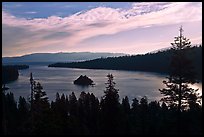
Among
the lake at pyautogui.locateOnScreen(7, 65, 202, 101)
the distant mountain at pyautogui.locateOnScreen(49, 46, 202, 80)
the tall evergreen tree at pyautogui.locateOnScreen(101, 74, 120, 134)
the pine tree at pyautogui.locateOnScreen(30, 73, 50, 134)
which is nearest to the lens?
the pine tree at pyautogui.locateOnScreen(30, 73, 50, 134)

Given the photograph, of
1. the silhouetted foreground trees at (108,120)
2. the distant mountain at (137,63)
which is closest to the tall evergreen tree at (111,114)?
the silhouetted foreground trees at (108,120)

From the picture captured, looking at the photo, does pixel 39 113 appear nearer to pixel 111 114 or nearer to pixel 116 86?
pixel 111 114

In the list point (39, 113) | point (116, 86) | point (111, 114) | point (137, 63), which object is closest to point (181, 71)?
point (111, 114)

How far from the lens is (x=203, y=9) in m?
2.60

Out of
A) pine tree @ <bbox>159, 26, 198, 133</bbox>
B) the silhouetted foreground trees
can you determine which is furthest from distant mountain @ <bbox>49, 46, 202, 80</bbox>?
pine tree @ <bbox>159, 26, 198, 133</bbox>

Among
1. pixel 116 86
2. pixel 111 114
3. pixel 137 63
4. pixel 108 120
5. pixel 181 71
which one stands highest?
pixel 137 63

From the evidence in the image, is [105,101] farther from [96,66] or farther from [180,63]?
[96,66]

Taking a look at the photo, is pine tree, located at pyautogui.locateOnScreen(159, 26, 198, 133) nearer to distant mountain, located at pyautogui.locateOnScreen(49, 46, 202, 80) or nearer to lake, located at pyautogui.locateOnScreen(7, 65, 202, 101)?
lake, located at pyautogui.locateOnScreen(7, 65, 202, 101)

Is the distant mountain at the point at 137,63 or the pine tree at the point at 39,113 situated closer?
the pine tree at the point at 39,113

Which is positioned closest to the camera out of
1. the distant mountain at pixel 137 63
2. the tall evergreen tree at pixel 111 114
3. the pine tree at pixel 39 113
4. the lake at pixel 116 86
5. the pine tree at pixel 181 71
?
the pine tree at pixel 181 71

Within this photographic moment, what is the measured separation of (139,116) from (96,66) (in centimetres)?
9171

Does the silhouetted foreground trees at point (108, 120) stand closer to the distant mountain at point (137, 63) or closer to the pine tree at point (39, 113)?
the pine tree at point (39, 113)

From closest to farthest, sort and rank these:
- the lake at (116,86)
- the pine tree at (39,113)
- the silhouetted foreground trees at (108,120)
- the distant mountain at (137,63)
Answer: the silhouetted foreground trees at (108,120), the pine tree at (39,113), the lake at (116,86), the distant mountain at (137,63)

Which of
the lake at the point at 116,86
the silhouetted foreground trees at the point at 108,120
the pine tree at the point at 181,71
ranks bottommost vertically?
the lake at the point at 116,86
